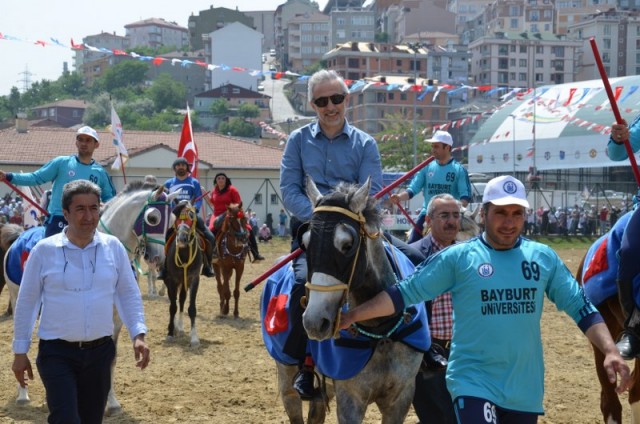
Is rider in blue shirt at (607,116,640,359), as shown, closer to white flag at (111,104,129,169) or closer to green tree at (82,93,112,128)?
white flag at (111,104,129,169)

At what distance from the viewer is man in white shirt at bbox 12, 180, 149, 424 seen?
593 centimetres

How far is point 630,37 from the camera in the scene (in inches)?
5418

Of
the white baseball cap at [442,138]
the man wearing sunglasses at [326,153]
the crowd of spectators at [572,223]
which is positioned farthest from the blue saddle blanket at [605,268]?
the crowd of spectators at [572,223]

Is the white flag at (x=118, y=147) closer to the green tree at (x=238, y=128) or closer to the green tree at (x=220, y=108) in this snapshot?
the green tree at (x=238, y=128)

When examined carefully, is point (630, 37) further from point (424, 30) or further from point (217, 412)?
point (217, 412)

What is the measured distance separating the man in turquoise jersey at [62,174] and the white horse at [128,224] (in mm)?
314

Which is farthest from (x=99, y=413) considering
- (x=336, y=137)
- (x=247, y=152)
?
Answer: (x=247, y=152)

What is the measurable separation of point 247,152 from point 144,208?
49663mm

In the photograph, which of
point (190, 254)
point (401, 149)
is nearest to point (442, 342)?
point (190, 254)

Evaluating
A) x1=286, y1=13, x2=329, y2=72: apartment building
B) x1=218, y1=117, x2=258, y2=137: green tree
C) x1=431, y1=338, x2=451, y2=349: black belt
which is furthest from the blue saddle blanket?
x1=286, y1=13, x2=329, y2=72: apartment building

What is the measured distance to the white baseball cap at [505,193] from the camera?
488 centimetres

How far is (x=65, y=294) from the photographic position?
235 inches

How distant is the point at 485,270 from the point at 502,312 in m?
0.24

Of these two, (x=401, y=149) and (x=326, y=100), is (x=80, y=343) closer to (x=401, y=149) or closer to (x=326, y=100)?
(x=326, y=100)
